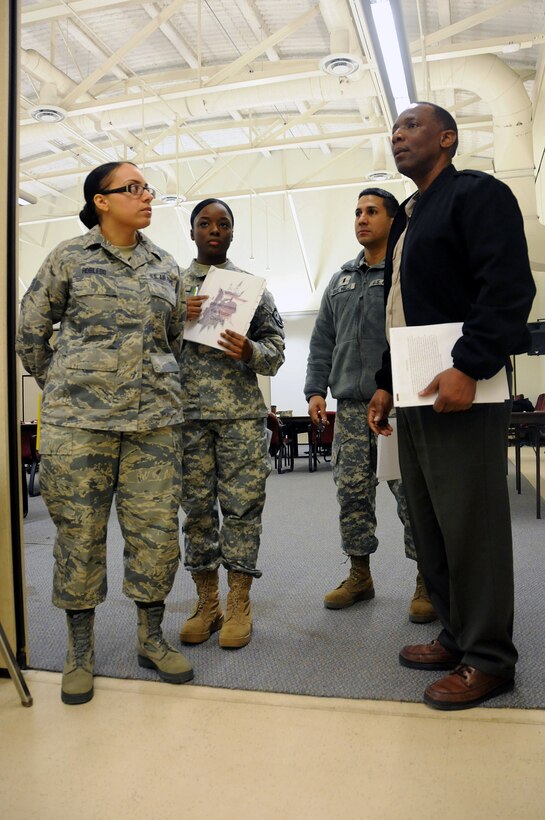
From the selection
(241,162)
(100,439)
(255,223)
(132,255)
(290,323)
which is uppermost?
(241,162)

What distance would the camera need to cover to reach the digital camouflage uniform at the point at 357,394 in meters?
2.33

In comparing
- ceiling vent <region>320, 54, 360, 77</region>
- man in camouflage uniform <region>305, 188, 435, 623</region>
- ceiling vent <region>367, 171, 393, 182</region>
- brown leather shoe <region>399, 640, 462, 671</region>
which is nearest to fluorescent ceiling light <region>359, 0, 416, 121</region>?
ceiling vent <region>320, 54, 360, 77</region>

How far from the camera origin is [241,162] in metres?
14.3

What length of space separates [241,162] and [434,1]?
7614 mm

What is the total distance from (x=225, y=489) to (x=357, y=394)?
1.99ft

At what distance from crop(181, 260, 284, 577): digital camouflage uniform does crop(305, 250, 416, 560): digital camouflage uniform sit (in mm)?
358

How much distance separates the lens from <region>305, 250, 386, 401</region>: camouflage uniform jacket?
2326 millimetres

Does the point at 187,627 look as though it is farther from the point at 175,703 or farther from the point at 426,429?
the point at 426,429

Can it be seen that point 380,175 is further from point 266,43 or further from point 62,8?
point 62,8

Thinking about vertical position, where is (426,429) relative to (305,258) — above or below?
below

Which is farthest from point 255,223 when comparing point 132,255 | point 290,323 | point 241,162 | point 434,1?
point 132,255

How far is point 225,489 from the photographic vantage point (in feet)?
7.02

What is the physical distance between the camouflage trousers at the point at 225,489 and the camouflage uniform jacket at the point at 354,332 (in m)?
0.44

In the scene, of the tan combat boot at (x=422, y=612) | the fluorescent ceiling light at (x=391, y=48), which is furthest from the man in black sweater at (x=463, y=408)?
the fluorescent ceiling light at (x=391, y=48)
